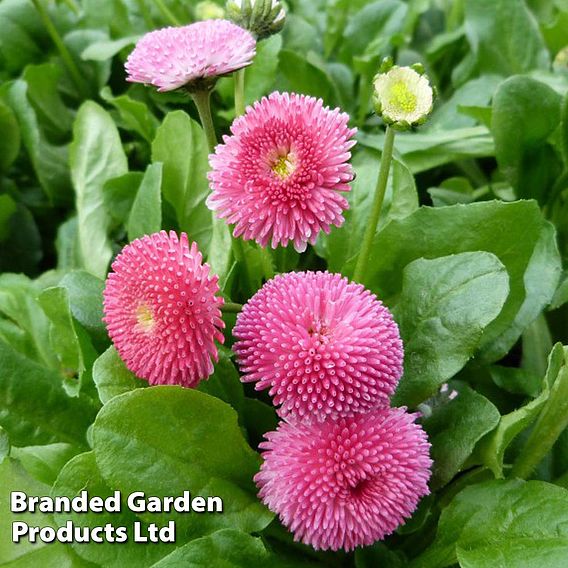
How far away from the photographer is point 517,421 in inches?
21.0

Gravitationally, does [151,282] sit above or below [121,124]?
above

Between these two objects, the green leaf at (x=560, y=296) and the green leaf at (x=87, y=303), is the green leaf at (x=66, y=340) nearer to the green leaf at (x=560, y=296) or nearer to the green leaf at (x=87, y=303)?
the green leaf at (x=87, y=303)

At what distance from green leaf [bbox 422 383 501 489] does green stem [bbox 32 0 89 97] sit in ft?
2.40

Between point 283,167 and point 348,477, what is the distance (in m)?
0.21

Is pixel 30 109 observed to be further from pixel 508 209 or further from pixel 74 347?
pixel 508 209

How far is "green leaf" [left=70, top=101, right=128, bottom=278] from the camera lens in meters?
0.83

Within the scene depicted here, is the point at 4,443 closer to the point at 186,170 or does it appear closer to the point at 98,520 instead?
the point at 98,520

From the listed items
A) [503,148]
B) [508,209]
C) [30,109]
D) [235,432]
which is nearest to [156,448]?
[235,432]

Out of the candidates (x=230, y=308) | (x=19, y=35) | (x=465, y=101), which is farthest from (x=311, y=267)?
(x=19, y=35)

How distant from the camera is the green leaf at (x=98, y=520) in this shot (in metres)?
0.55

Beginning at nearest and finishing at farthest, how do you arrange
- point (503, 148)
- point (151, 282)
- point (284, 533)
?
point (151, 282), point (284, 533), point (503, 148)

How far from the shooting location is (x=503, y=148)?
80cm

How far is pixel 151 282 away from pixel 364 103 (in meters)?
0.62

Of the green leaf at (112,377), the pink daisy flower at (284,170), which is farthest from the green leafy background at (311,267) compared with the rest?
the pink daisy flower at (284,170)
